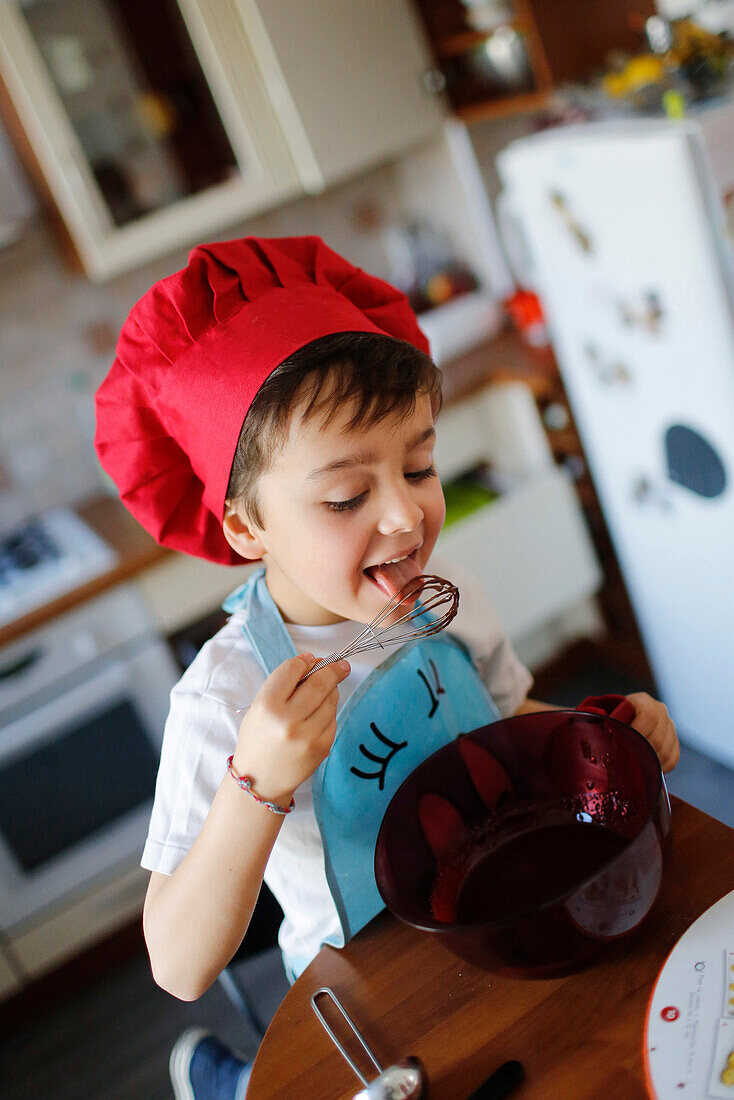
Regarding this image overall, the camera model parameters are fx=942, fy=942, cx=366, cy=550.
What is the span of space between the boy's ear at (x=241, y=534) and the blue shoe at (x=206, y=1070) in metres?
0.53

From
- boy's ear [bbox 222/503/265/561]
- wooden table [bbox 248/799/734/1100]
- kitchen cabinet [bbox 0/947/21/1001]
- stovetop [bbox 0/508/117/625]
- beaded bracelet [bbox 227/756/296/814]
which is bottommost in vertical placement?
kitchen cabinet [bbox 0/947/21/1001]

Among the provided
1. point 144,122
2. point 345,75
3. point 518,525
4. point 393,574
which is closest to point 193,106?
point 144,122

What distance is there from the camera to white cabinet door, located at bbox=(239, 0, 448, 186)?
191 centimetres

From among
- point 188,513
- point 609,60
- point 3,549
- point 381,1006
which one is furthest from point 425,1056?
point 609,60

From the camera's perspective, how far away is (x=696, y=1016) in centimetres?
55

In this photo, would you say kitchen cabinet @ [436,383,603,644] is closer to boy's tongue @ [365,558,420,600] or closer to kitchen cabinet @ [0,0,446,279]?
kitchen cabinet @ [0,0,446,279]

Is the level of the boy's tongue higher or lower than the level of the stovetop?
higher

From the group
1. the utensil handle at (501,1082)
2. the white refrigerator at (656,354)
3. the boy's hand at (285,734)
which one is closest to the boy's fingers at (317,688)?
the boy's hand at (285,734)

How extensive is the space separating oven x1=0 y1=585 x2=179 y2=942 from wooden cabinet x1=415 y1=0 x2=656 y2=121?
1276 millimetres

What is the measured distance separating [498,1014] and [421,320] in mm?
1915

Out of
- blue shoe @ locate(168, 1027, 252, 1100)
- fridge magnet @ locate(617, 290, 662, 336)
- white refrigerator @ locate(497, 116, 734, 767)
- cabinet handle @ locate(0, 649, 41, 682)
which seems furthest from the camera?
cabinet handle @ locate(0, 649, 41, 682)

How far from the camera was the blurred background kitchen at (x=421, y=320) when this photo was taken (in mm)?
1586

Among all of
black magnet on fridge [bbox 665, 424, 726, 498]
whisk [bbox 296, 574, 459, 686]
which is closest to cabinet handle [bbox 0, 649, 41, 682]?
whisk [bbox 296, 574, 459, 686]

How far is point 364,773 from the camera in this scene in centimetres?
78
